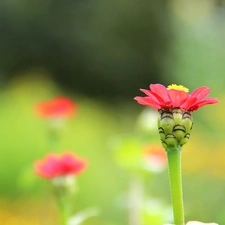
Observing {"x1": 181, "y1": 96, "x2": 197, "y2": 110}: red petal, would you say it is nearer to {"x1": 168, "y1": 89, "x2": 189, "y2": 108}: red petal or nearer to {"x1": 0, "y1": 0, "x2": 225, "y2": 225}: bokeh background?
{"x1": 168, "y1": 89, "x2": 189, "y2": 108}: red petal

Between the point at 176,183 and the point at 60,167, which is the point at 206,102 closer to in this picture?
the point at 176,183

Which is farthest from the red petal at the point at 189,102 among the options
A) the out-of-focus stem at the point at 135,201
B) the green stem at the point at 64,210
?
the out-of-focus stem at the point at 135,201

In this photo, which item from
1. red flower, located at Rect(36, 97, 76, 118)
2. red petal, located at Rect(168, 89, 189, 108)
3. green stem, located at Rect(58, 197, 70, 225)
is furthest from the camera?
red flower, located at Rect(36, 97, 76, 118)

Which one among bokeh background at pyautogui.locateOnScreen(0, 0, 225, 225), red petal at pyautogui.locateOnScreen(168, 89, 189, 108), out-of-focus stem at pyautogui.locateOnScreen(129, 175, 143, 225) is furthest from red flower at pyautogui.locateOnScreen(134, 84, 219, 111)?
bokeh background at pyautogui.locateOnScreen(0, 0, 225, 225)

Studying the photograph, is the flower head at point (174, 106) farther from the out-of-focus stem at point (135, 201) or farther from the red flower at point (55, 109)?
the red flower at point (55, 109)

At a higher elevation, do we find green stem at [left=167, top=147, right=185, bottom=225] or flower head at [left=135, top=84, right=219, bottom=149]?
flower head at [left=135, top=84, right=219, bottom=149]
